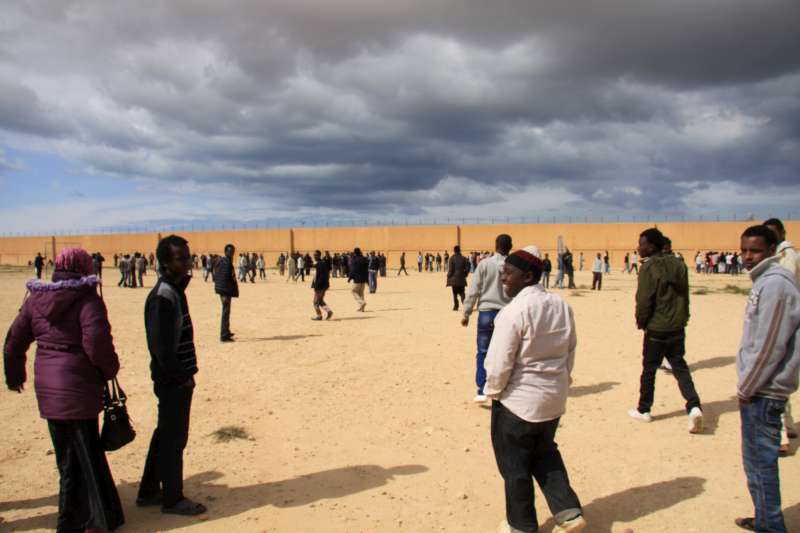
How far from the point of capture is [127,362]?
9.20 meters

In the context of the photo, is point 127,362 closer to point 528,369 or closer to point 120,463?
point 120,463

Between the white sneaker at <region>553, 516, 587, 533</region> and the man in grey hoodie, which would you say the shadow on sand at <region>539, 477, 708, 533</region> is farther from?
the man in grey hoodie

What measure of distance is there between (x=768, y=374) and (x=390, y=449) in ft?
10.1

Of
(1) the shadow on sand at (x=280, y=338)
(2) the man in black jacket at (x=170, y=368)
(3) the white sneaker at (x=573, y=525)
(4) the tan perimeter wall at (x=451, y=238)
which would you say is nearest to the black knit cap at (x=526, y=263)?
(3) the white sneaker at (x=573, y=525)

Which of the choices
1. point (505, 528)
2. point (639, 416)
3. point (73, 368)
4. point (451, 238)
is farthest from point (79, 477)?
point (451, 238)

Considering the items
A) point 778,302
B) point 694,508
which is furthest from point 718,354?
point 778,302

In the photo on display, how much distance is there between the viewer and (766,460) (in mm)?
3350

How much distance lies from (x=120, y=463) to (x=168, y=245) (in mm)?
2157

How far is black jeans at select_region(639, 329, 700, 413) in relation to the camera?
5645 millimetres

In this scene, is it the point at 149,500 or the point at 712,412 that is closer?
the point at 149,500

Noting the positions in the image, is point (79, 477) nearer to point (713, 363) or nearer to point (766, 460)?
point (766, 460)

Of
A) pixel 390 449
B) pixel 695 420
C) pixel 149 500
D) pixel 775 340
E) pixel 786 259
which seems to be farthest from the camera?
pixel 695 420

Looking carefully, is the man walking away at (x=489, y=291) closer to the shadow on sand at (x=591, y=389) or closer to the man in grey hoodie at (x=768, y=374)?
the shadow on sand at (x=591, y=389)

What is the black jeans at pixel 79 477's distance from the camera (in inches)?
141
